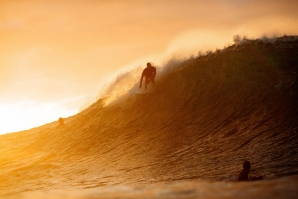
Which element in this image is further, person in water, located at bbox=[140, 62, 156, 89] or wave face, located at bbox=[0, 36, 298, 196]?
person in water, located at bbox=[140, 62, 156, 89]

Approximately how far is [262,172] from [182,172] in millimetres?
1797

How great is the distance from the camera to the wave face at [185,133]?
705 cm

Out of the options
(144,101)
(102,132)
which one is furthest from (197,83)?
(102,132)

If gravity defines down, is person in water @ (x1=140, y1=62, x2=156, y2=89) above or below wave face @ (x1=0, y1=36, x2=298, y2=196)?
above

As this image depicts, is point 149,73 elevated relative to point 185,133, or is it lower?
elevated

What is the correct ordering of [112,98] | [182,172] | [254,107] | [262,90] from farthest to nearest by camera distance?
[112,98], [262,90], [254,107], [182,172]

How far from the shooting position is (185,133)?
33.1 feet

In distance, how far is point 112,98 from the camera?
1669cm

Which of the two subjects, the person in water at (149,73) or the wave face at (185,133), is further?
the person in water at (149,73)

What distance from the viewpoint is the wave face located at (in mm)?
7055

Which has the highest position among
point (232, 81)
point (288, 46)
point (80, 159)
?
point (288, 46)

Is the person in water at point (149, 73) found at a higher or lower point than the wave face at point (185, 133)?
Answer: higher

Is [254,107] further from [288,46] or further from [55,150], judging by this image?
[55,150]

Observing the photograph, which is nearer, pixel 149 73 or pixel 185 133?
pixel 185 133
